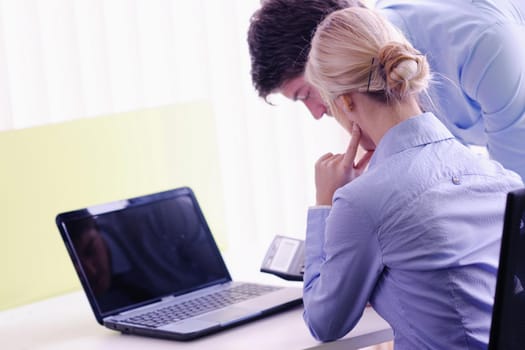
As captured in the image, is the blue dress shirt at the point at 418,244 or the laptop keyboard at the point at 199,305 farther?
the laptop keyboard at the point at 199,305

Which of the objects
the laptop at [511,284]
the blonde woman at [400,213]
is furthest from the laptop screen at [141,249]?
the laptop at [511,284]

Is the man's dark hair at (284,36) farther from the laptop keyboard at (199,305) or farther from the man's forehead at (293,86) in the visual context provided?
the laptop keyboard at (199,305)

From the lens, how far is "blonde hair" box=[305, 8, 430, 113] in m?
1.39

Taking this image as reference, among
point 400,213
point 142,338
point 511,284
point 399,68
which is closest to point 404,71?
point 399,68

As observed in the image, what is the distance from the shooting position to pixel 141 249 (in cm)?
183

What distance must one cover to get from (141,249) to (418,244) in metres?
0.70

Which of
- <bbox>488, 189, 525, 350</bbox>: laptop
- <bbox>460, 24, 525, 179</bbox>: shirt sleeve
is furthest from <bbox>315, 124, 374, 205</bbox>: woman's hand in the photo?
<bbox>488, 189, 525, 350</bbox>: laptop

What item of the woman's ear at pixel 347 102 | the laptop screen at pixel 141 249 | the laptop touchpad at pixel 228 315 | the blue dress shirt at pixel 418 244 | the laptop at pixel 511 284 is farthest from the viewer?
the laptop screen at pixel 141 249

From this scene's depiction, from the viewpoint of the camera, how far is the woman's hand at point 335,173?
5.16 feet

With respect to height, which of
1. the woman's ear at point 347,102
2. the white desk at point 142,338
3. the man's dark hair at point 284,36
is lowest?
the white desk at point 142,338

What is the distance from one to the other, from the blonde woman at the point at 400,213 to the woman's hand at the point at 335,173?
0.38 feet

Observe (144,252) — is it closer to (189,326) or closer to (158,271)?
(158,271)

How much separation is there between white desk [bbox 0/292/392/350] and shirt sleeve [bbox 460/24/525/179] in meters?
0.50

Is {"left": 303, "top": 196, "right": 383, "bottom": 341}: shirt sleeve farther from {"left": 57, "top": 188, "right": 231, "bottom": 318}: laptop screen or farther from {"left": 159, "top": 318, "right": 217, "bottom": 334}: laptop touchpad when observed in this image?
{"left": 57, "top": 188, "right": 231, "bottom": 318}: laptop screen
